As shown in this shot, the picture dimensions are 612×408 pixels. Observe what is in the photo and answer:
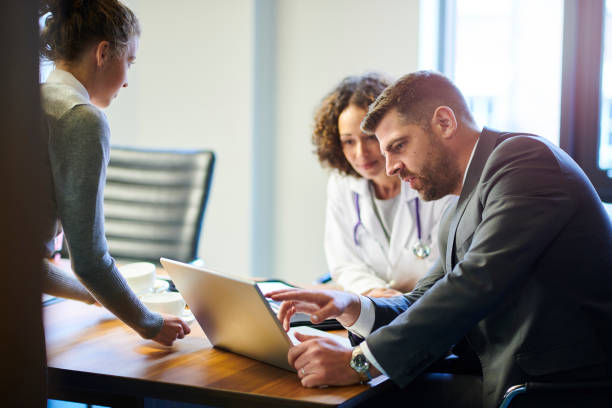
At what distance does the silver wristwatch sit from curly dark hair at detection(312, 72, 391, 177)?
126cm

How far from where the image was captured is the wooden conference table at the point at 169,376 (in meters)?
1.10

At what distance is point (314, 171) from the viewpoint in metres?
3.38

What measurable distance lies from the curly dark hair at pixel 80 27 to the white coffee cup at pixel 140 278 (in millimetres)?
608

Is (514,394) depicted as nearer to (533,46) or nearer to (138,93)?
(533,46)

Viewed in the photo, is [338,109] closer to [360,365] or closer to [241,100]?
[241,100]

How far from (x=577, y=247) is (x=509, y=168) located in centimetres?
20

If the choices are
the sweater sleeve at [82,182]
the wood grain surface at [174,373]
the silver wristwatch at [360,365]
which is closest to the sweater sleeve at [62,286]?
the wood grain surface at [174,373]

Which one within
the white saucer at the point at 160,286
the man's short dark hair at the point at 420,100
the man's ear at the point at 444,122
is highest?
the man's short dark hair at the point at 420,100

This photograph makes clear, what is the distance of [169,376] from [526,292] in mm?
710

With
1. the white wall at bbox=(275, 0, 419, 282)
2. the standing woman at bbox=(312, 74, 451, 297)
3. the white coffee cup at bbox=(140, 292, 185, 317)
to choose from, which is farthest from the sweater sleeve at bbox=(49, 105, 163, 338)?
the white wall at bbox=(275, 0, 419, 282)

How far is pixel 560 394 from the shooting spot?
3.85ft

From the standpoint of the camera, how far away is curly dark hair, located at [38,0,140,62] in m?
1.23

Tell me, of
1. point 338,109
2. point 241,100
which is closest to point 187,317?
point 338,109

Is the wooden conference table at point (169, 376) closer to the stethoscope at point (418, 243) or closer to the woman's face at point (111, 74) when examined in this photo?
the woman's face at point (111, 74)
